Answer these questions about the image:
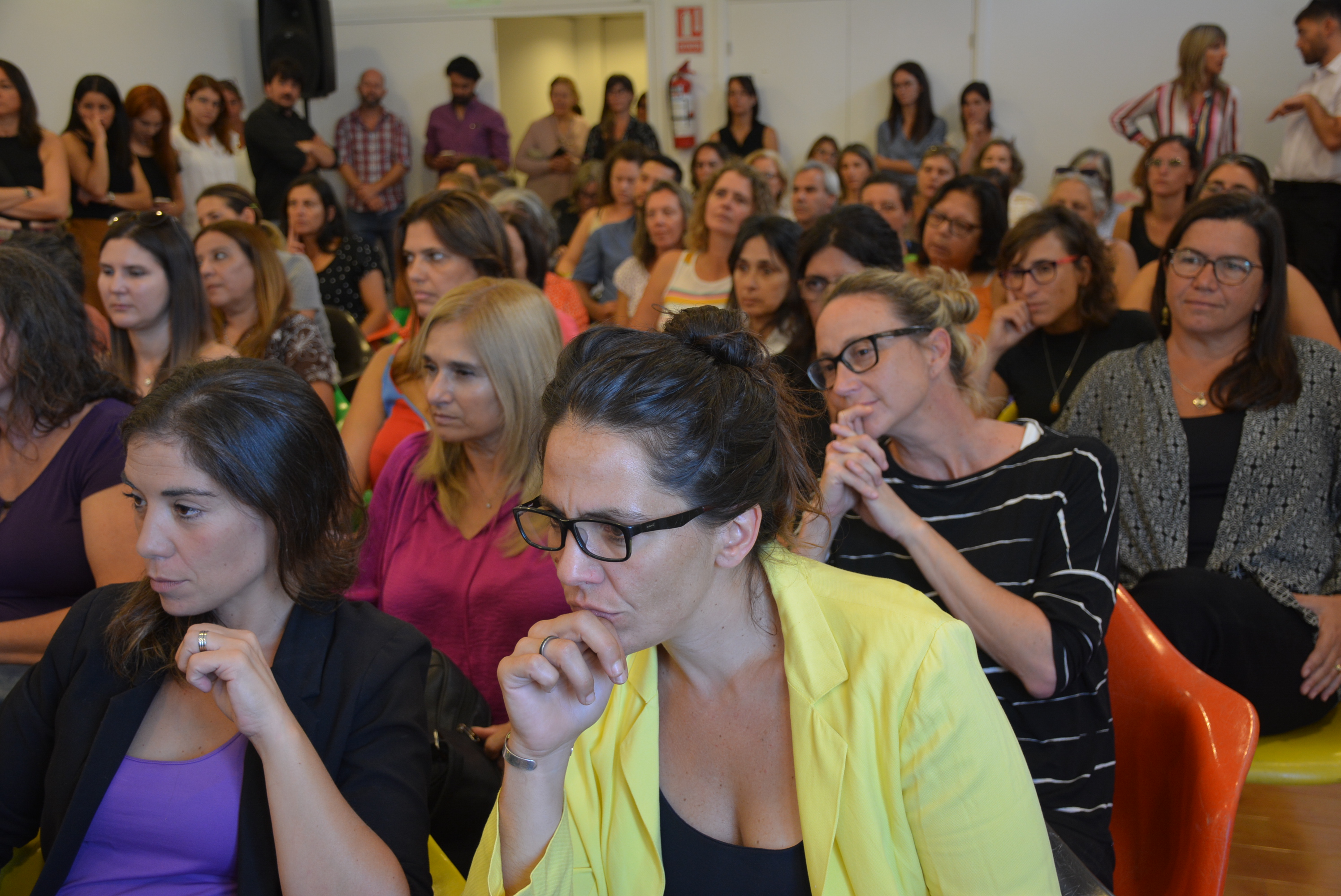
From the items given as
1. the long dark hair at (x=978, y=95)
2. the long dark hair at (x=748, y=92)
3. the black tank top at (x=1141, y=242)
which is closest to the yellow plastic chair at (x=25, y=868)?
the black tank top at (x=1141, y=242)

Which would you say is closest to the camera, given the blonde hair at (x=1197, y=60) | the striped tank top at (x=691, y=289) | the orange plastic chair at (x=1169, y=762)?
the orange plastic chair at (x=1169, y=762)

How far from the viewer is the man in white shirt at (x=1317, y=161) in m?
4.83

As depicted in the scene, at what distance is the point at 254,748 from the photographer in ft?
4.29

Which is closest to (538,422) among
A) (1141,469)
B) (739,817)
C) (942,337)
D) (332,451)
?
(332,451)

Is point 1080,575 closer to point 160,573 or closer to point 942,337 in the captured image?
point 942,337

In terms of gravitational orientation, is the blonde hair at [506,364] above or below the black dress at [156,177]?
below

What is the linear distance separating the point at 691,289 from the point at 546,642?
328cm

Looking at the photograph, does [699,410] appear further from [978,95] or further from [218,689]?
[978,95]

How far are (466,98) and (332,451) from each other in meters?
8.08

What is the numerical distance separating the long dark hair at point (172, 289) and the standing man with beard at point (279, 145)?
191 inches

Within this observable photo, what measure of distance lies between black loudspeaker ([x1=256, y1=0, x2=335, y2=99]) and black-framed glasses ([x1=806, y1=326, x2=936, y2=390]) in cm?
734

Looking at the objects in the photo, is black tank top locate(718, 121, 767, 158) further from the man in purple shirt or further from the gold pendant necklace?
the gold pendant necklace

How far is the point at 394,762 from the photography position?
1320 millimetres

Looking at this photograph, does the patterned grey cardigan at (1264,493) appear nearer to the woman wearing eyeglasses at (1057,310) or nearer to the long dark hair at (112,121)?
the woman wearing eyeglasses at (1057,310)
